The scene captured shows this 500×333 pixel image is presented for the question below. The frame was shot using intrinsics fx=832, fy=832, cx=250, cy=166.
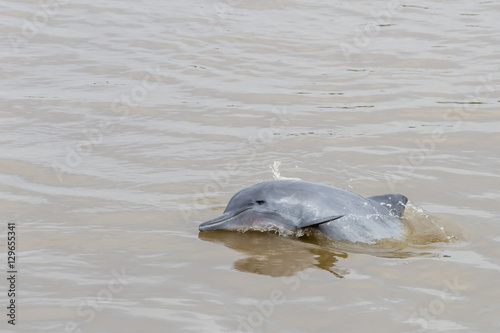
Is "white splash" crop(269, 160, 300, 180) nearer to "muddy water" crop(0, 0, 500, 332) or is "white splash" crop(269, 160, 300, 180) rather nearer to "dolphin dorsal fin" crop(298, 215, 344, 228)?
"muddy water" crop(0, 0, 500, 332)

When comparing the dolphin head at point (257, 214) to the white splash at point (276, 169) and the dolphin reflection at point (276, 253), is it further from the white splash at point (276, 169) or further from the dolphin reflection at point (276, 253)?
the white splash at point (276, 169)

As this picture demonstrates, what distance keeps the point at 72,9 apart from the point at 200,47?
3564 mm

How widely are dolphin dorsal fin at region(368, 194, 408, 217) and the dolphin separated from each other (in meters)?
0.08

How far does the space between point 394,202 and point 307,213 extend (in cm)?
103

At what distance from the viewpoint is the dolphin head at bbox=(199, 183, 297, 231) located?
312 inches

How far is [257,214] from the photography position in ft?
26.2

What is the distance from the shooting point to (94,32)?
1594 centimetres

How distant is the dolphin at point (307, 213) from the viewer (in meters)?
7.86

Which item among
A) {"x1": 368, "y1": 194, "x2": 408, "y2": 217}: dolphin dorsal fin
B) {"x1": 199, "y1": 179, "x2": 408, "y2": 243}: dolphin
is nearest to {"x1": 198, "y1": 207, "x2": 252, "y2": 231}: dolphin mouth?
{"x1": 199, "y1": 179, "x2": 408, "y2": 243}: dolphin

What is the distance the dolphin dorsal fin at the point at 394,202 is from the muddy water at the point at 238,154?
28 centimetres

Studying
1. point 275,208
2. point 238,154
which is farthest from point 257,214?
point 238,154

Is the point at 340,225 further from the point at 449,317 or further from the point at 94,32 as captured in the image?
the point at 94,32

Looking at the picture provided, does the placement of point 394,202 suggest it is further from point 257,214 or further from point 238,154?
point 238,154

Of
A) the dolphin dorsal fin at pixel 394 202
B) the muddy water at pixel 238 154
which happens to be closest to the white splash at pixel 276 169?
the muddy water at pixel 238 154
